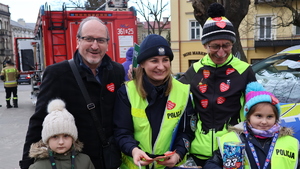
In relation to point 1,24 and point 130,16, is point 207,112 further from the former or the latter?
point 1,24

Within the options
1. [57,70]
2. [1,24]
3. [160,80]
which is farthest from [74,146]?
[1,24]

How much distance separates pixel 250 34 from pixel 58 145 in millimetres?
21731

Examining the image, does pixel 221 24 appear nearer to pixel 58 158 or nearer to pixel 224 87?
pixel 224 87

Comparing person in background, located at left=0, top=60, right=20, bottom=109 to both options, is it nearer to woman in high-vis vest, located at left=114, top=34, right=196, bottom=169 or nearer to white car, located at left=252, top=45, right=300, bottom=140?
white car, located at left=252, top=45, right=300, bottom=140

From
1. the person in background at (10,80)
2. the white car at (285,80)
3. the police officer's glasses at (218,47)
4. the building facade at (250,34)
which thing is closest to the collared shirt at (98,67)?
the police officer's glasses at (218,47)

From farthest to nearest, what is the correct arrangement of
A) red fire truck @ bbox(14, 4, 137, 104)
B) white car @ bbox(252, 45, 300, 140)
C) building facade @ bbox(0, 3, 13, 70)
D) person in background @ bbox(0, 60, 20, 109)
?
building facade @ bbox(0, 3, 13, 70) < person in background @ bbox(0, 60, 20, 109) < red fire truck @ bbox(14, 4, 137, 104) < white car @ bbox(252, 45, 300, 140)

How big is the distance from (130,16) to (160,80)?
5998 mm

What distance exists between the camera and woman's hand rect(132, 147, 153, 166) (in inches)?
77.6

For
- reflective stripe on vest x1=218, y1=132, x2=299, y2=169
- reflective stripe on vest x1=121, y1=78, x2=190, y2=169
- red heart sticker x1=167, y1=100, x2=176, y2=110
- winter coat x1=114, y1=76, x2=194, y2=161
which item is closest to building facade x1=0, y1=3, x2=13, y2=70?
winter coat x1=114, y1=76, x2=194, y2=161

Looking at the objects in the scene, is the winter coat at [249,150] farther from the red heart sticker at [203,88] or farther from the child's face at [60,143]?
the child's face at [60,143]

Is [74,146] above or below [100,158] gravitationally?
above

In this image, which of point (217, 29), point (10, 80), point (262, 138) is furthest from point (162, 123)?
point (10, 80)

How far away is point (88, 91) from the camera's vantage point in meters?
2.29

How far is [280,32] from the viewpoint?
21156 millimetres
